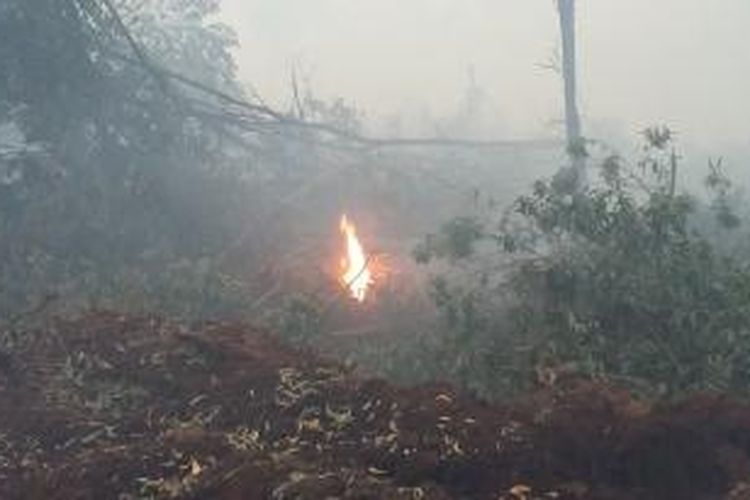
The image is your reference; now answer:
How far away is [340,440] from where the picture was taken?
6676 mm

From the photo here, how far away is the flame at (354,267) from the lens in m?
14.2

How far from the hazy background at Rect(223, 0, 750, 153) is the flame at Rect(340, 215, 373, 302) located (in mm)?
15373

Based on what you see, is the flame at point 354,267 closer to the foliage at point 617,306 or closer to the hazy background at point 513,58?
the foliage at point 617,306

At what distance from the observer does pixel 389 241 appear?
1762 centimetres

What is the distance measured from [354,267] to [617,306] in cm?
616

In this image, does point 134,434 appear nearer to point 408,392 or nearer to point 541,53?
point 408,392

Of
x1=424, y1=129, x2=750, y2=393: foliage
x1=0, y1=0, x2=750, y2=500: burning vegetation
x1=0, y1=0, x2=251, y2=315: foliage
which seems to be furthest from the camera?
x1=0, y1=0, x2=251, y2=315: foliage

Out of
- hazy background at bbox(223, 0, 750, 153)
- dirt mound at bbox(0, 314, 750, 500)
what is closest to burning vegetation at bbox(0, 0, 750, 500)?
dirt mound at bbox(0, 314, 750, 500)

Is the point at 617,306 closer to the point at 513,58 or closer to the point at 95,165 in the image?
the point at 95,165

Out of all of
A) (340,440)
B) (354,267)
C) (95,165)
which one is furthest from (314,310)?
(95,165)

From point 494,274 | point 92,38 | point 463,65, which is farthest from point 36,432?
point 463,65

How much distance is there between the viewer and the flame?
1424cm

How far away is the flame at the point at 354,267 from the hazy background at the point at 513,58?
605 inches

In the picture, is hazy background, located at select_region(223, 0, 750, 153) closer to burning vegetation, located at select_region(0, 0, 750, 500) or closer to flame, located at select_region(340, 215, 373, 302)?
burning vegetation, located at select_region(0, 0, 750, 500)
